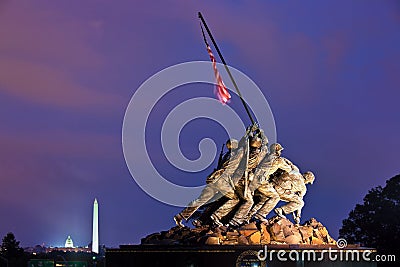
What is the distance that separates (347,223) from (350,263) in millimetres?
14165

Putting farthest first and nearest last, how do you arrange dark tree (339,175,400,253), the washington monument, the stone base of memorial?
the washington monument, dark tree (339,175,400,253), the stone base of memorial

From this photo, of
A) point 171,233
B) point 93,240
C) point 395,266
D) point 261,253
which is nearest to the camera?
point 261,253

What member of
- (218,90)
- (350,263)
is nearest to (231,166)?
(218,90)

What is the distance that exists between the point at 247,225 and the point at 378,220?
44.4ft

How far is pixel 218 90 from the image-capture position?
2509 cm

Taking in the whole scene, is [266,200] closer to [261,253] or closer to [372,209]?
[261,253]

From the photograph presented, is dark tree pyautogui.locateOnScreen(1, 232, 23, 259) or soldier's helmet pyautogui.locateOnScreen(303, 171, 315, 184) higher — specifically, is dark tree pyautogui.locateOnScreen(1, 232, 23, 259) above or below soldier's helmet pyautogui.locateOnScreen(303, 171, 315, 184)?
above

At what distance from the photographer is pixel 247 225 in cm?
2328

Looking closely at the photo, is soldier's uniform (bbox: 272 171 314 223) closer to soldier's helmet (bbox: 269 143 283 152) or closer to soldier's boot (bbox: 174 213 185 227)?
soldier's helmet (bbox: 269 143 283 152)

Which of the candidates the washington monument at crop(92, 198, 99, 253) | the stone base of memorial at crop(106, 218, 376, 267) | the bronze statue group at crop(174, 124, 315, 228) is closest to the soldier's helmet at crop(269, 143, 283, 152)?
the bronze statue group at crop(174, 124, 315, 228)

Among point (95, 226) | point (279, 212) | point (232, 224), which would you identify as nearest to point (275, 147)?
point (279, 212)

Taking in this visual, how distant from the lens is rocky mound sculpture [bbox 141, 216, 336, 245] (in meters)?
22.5

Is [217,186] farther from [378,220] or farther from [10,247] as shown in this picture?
[10,247]

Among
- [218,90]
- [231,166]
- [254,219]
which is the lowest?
[254,219]
